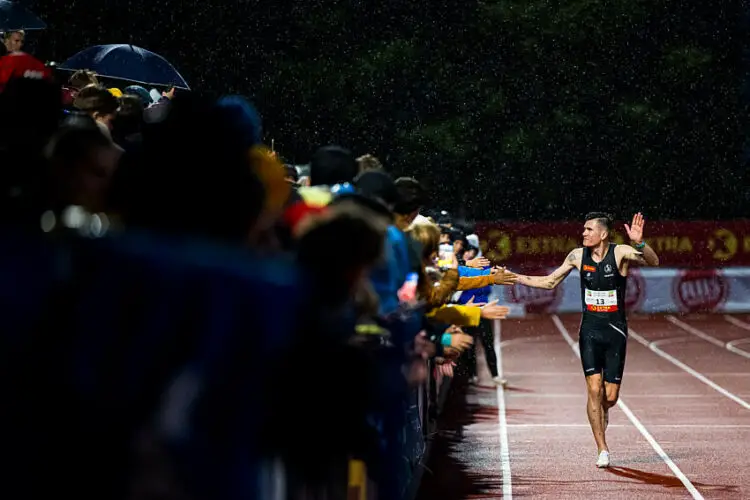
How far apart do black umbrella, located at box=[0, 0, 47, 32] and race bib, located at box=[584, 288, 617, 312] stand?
535 centimetres

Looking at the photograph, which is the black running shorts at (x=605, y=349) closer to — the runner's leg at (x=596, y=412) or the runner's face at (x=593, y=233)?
the runner's leg at (x=596, y=412)

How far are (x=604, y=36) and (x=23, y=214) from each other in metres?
42.6

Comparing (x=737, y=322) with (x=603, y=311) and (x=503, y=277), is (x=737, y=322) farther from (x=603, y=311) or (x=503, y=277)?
(x=503, y=277)

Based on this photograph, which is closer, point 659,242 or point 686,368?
point 686,368

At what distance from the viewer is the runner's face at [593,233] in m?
13.7

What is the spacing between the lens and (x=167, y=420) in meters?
3.22

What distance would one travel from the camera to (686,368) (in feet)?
80.9

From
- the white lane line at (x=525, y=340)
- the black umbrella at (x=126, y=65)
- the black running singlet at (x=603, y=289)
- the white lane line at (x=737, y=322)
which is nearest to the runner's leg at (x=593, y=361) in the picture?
the black running singlet at (x=603, y=289)

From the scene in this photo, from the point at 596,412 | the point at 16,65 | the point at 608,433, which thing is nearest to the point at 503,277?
the point at 596,412

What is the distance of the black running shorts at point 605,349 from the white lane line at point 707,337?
44.4ft

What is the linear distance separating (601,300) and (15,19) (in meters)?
5.65

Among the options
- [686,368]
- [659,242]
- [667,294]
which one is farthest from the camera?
[659,242]

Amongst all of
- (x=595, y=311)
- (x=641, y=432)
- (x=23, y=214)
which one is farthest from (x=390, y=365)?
(x=641, y=432)

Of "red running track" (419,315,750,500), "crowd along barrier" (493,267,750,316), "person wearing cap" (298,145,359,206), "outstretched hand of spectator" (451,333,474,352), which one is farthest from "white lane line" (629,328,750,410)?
"person wearing cap" (298,145,359,206)
